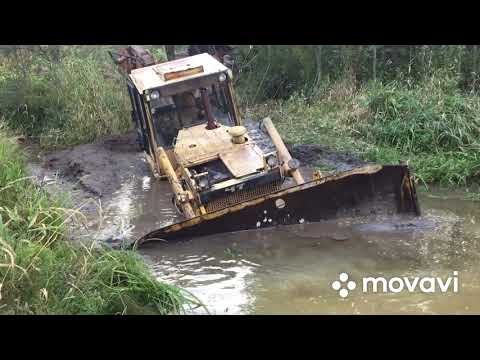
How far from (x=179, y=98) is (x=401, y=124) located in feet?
10.9

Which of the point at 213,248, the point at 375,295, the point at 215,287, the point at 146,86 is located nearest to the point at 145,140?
the point at 146,86

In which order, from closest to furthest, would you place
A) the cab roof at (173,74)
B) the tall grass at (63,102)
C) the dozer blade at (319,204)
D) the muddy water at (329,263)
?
1. the muddy water at (329,263)
2. the dozer blade at (319,204)
3. the cab roof at (173,74)
4. the tall grass at (63,102)

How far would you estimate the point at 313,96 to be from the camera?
11727 mm

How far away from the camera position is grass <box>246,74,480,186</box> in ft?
29.8

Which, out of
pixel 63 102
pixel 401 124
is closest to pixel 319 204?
pixel 401 124

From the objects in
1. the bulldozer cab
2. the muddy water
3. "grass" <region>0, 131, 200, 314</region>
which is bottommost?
the muddy water

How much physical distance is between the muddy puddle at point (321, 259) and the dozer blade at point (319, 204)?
0.36ft

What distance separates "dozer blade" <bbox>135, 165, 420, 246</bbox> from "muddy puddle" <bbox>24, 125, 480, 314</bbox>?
0.11 meters

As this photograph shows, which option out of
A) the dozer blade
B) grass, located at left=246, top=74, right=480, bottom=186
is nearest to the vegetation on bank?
grass, located at left=246, top=74, right=480, bottom=186

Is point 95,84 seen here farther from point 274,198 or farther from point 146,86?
point 274,198

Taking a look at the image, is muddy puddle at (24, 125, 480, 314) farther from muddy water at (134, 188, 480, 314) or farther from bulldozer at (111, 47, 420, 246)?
bulldozer at (111, 47, 420, 246)

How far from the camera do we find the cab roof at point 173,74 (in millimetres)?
8289

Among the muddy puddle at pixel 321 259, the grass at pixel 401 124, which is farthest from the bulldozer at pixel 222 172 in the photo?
the grass at pixel 401 124

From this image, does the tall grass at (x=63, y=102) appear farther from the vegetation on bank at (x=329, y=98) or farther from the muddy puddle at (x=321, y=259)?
the muddy puddle at (x=321, y=259)
